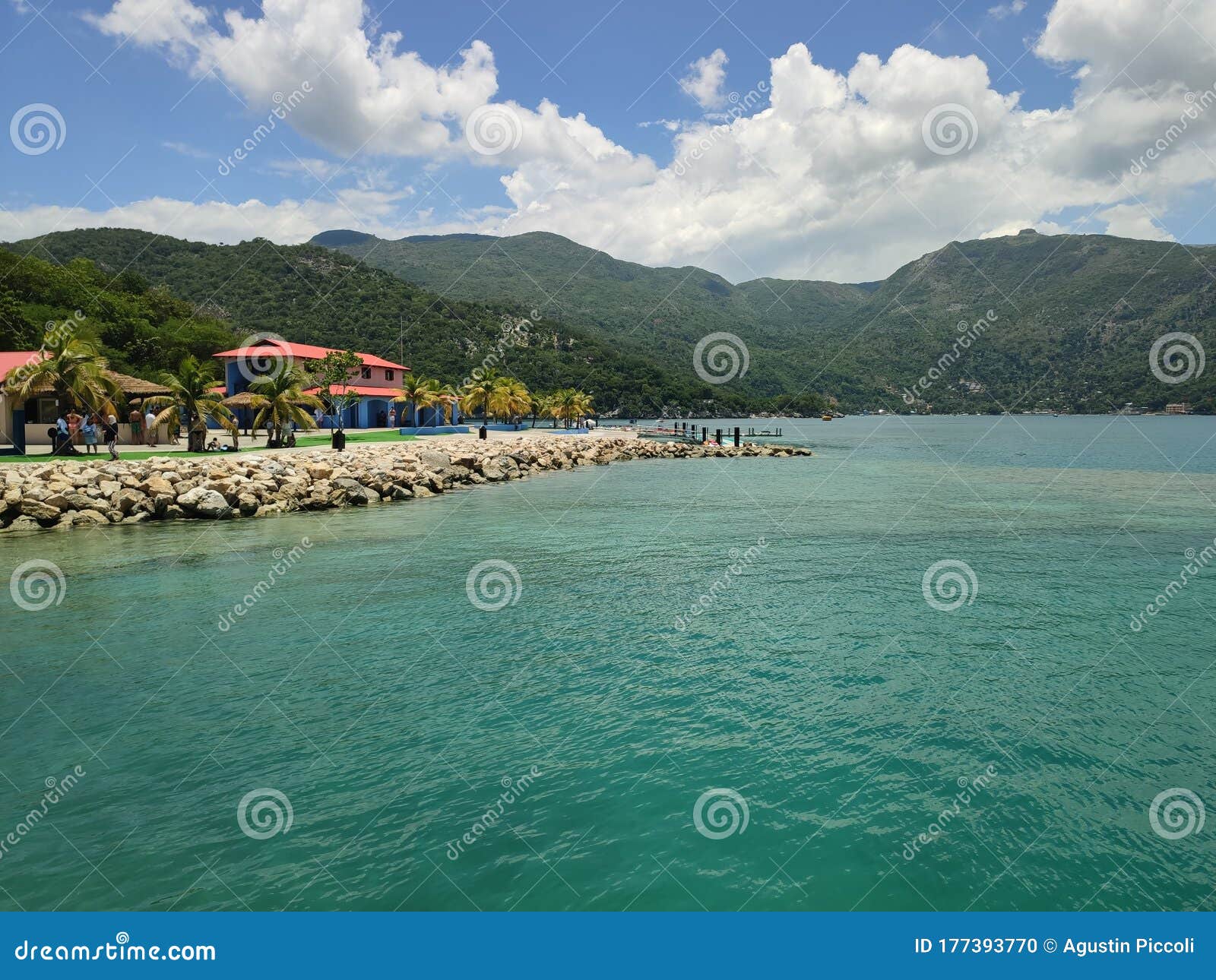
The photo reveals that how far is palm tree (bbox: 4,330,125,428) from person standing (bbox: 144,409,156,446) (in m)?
5.97

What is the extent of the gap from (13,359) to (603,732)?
47.2m

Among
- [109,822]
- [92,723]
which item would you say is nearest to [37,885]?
[109,822]

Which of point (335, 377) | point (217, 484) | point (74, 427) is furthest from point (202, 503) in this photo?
point (335, 377)

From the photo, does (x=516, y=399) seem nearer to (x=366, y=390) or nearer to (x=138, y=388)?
(x=366, y=390)

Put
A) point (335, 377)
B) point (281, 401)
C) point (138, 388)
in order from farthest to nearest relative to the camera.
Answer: point (335, 377) → point (281, 401) → point (138, 388)

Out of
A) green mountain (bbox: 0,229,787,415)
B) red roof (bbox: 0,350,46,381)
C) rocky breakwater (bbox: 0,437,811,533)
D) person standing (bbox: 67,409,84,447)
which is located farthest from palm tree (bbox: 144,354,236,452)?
green mountain (bbox: 0,229,787,415)

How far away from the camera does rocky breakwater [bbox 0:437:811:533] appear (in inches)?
982

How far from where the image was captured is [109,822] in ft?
22.7

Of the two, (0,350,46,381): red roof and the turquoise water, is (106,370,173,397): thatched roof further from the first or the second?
the turquoise water

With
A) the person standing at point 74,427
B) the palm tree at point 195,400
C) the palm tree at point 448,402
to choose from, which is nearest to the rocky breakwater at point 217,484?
the palm tree at point 195,400

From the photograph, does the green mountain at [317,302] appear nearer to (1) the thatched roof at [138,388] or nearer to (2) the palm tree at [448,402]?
(2) the palm tree at [448,402]

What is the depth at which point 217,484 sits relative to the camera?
27.8 metres

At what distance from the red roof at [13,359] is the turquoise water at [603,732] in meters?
24.3

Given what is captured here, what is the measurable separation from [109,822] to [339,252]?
17685 centimetres
